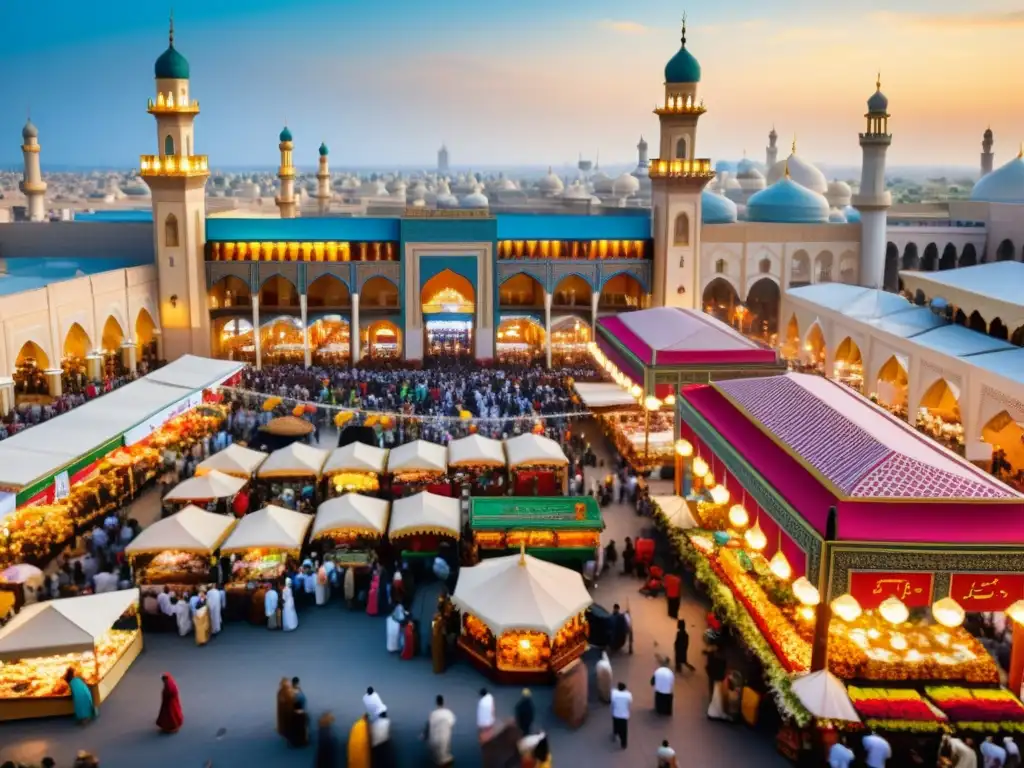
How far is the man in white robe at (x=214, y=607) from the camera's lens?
13711mm

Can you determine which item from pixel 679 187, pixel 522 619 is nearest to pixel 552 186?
pixel 679 187

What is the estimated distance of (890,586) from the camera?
10383mm

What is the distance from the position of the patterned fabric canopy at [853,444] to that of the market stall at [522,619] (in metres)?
3.31

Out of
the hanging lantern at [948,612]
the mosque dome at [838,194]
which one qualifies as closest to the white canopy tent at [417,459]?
the hanging lantern at [948,612]

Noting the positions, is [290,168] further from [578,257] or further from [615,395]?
[615,395]

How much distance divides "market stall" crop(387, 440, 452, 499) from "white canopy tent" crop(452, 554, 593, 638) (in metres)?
5.89

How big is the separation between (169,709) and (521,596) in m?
4.19

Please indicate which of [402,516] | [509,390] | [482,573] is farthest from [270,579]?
[509,390]

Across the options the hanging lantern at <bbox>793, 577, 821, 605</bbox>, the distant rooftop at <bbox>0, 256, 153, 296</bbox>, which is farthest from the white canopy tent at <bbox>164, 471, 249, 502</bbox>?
the distant rooftop at <bbox>0, 256, 153, 296</bbox>

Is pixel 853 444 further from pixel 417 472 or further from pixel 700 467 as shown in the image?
pixel 417 472

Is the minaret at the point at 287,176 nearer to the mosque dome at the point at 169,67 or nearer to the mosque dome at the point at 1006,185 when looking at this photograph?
the mosque dome at the point at 169,67

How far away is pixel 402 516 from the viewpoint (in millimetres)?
15922

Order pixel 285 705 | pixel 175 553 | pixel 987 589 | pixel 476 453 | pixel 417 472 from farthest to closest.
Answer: pixel 476 453
pixel 417 472
pixel 175 553
pixel 285 705
pixel 987 589

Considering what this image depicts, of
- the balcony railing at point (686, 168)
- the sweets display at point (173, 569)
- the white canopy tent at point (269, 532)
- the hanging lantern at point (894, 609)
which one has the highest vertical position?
the balcony railing at point (686, 168)
